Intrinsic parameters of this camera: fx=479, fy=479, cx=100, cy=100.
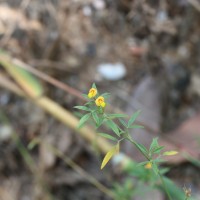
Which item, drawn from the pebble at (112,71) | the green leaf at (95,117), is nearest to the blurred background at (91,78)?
the pebble at (112,71)

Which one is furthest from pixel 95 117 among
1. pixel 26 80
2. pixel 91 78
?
pixel 91 78

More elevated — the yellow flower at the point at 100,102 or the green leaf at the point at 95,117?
the yellow flower at the point at 100,102

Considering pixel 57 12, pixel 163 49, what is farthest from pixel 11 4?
pixel 163 49

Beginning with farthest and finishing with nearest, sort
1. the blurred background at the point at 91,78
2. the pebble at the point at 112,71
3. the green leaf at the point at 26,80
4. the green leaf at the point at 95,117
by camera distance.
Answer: the pebble at the point at 112,71 → the blurred background at the point at 91,78 → the green leaf at the point at 26,80 → the green leaf at the point at 95,117

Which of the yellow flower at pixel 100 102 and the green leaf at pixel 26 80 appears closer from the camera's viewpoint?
the yellow flower at pixel 100 102

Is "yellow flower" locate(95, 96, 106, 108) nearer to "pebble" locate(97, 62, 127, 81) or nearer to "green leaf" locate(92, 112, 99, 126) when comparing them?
"green leaf" locate(92, 112, 99, 126)

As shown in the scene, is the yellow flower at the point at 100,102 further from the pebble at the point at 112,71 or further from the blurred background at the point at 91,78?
the pebble at the point at 112,71

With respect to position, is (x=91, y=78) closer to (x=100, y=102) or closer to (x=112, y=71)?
(x=112, y=71)

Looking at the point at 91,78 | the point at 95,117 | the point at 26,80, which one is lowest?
the point at 91,78

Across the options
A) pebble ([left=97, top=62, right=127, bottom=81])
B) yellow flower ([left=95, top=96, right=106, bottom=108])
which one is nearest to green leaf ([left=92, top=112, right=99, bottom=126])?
yellow flower ([left=95, top=96, right=106, bottom=108])
